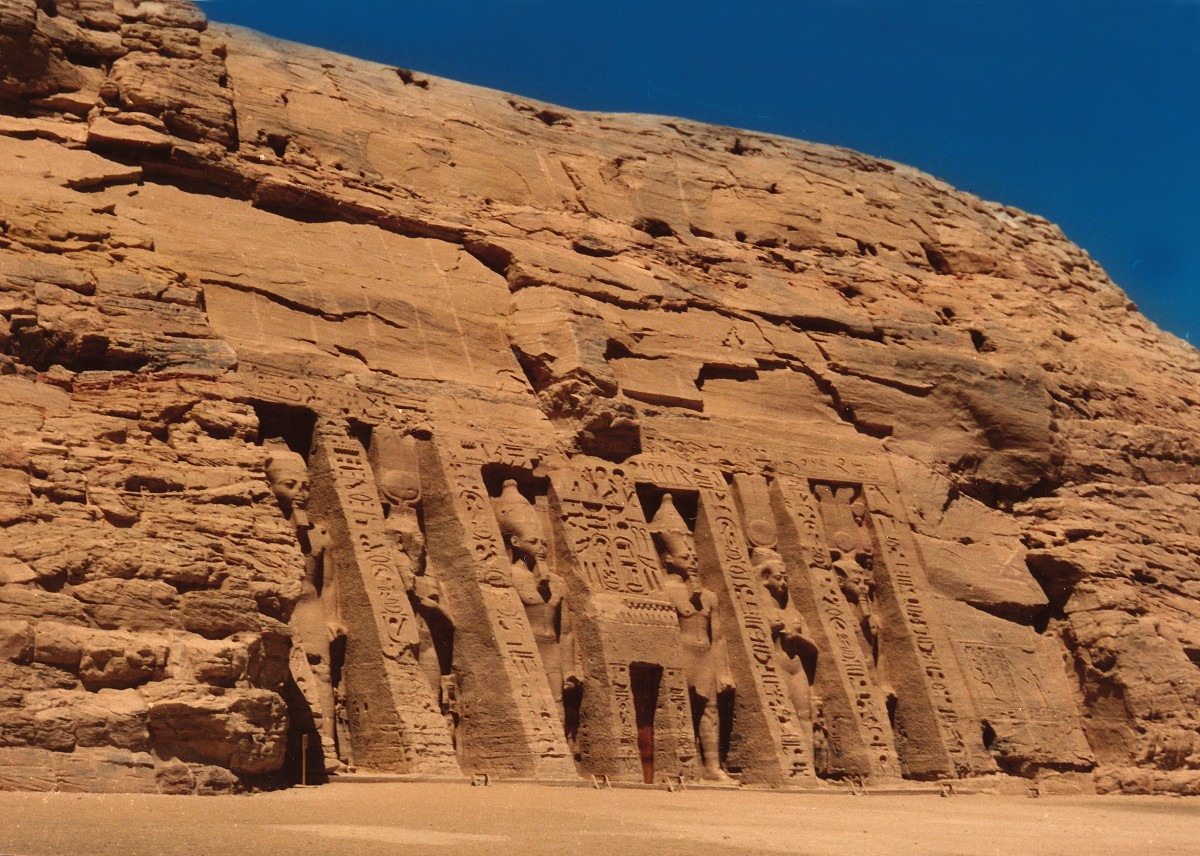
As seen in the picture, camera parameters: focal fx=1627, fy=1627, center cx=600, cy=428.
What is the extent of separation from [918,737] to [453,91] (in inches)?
431

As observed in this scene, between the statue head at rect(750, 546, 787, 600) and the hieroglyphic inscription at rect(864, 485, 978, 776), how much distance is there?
1592mm

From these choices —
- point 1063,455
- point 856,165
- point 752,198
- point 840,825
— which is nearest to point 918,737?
point 1063,455

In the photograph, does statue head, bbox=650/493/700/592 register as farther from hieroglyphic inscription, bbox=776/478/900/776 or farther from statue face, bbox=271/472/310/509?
statue face, bbox=271/472/310/509

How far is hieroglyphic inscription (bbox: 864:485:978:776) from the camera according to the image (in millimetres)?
19188

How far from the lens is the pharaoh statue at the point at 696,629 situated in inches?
705

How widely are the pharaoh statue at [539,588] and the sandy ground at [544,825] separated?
198 cm

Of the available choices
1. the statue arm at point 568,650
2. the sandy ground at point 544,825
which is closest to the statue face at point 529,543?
the statue arm at point 568,650

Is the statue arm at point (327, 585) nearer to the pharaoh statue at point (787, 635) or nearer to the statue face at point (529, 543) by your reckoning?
the statue face at point (529, 543)

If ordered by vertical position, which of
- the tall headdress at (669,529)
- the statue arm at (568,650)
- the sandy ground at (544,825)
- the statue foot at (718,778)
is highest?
the tall headdress at (669,529)

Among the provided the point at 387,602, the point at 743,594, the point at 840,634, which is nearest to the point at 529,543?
the point at 387,602

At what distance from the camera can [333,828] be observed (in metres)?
10.1

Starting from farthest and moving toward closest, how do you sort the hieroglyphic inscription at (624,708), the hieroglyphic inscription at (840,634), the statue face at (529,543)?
the hieroglyphic inscription at (840,634), the statue face at (529,543), the hieroglyphic inscription at (624,708)

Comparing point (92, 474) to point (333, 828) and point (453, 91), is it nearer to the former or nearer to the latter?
point (333, 828)

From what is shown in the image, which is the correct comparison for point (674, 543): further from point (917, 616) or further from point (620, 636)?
point (917, 616)
